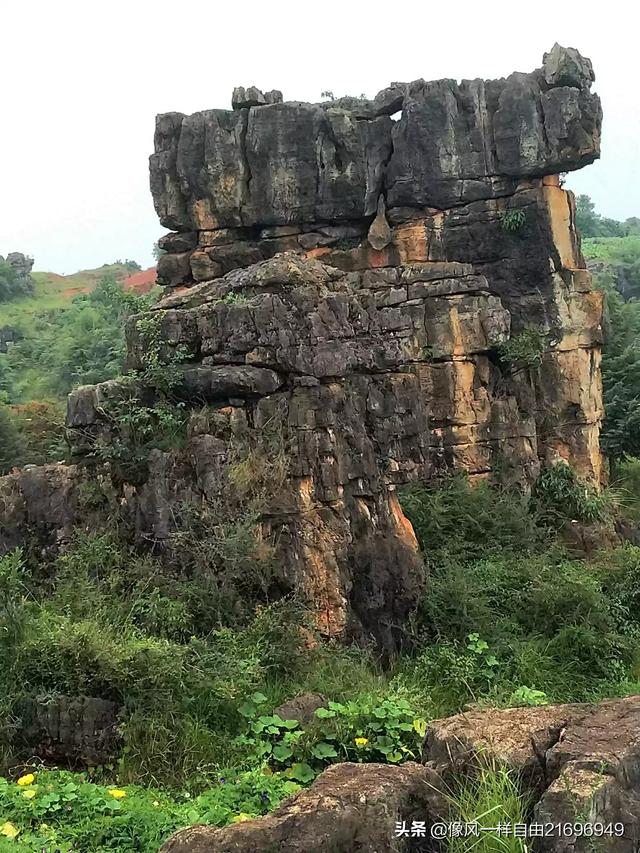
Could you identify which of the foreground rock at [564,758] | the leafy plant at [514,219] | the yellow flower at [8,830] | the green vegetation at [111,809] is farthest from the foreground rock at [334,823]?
the leafy plant at [514,219]

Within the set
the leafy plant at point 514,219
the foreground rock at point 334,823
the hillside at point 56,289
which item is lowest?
the foreground rock at point 334,823

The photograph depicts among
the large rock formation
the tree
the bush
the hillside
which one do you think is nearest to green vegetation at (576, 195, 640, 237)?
the tree

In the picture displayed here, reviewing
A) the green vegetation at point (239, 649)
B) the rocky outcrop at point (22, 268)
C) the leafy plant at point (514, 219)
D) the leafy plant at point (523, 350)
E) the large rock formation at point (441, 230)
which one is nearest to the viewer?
the green vegetation at point (239, 649)

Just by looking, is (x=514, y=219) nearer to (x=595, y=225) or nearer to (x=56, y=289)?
A: (x=56, y=289)

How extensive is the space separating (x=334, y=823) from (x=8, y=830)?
2.00 metres

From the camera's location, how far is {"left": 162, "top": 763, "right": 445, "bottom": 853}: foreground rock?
9.37ft

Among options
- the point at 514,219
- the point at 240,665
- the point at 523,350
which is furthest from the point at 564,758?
the point at 514,219

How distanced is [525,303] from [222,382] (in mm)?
8997

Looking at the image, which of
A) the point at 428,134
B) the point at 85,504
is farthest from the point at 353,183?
the point at 85,504

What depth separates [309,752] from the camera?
506 centimetres

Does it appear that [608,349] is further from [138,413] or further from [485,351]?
[138,413]

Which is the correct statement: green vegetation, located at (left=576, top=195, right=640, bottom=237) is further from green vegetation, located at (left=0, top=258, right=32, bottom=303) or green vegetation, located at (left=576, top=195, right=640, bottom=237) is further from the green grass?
the green grass

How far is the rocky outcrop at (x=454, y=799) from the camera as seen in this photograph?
2795 millimetres

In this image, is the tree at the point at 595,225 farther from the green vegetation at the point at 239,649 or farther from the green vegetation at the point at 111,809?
the green vegetation at the point at 111,809
